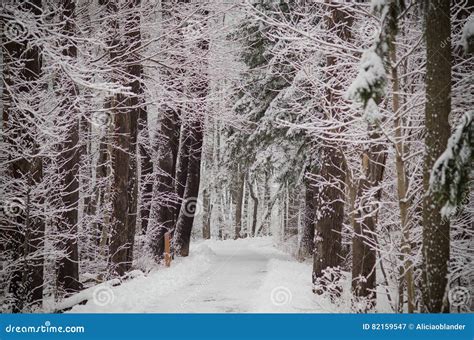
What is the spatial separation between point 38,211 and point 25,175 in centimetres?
74

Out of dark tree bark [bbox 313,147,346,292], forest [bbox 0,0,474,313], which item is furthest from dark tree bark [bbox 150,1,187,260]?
dark tree bark [bbox 313,147,346,292]

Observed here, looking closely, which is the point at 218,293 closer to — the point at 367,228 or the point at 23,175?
the point at 367,228

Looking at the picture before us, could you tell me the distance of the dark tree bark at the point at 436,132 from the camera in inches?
193

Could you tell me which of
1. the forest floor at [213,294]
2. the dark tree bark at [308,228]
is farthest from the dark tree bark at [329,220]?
the dark tree bark at [308,228]

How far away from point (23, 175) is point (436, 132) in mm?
7026

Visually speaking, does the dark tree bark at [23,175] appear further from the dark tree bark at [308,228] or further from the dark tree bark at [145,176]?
the dark tree bark at [308,228]

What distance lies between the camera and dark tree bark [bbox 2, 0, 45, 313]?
25.4 ft

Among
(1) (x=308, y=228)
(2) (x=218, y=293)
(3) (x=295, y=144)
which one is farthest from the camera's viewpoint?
(1) (x=308, y=228)

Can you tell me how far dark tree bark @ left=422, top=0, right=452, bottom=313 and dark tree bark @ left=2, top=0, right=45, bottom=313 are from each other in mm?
6397

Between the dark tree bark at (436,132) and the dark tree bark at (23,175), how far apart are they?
6397 millimetres

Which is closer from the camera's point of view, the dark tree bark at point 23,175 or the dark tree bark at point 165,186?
the dark tree bark at point 23,175

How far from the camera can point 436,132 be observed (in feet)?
16.2

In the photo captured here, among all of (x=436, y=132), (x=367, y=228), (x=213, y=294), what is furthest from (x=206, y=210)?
(x=436, y=132)

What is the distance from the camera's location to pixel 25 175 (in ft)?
26.3
